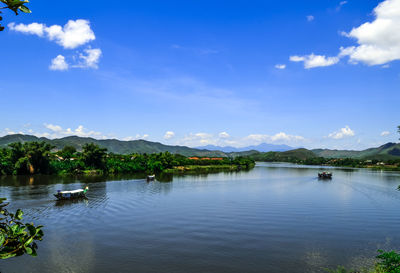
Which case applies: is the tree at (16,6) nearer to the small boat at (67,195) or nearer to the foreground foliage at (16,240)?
the foreground foliage at (16,240)

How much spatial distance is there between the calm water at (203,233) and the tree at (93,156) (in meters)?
40.1

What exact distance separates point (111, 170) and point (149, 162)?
1741cm

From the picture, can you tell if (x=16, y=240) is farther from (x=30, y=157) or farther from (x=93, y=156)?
(x=93, y=156)

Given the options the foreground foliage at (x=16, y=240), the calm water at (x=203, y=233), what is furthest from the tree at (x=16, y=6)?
the calm water at (x=203, y=233)

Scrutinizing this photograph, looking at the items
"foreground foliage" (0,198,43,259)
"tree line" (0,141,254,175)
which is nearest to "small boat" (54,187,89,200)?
"foreground foliage" (0,198,43,259)

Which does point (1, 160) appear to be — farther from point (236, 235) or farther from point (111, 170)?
point (236, 235)

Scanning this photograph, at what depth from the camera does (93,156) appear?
283 ft

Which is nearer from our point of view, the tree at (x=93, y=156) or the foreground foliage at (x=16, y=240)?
the foreground foliage at (x=16, y=240)

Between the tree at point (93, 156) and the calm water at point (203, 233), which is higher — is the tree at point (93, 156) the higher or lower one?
the higher one

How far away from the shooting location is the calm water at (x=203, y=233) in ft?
63.1

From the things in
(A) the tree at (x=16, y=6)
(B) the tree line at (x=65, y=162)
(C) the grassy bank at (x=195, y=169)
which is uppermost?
(A) the tree at (x=16, y=6)

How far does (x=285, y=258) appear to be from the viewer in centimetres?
2027

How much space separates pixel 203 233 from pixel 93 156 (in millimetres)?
69687

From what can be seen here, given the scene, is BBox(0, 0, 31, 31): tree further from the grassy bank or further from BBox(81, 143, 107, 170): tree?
the grassy bank
